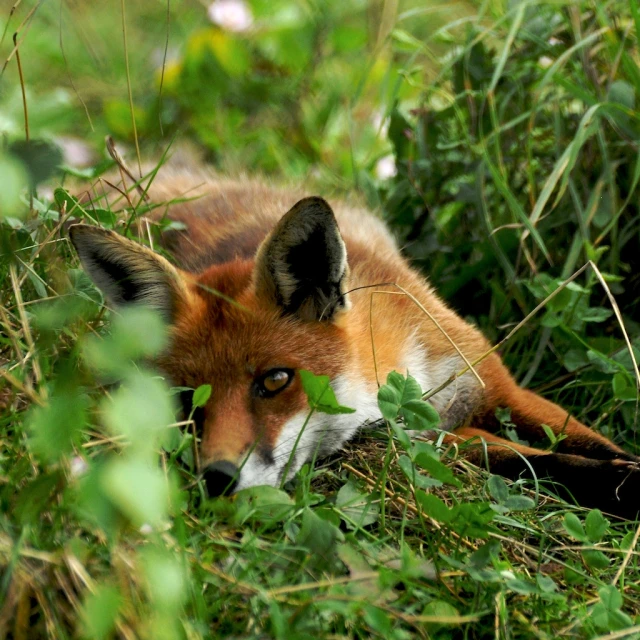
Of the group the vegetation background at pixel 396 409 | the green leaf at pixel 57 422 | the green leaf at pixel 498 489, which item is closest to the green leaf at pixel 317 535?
the vegetation background at pixel 396 409

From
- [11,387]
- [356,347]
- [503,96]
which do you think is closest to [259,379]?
[356,347]

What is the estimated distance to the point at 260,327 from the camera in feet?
10.1

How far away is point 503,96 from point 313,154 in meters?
2.31

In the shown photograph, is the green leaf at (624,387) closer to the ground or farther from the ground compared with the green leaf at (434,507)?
closer to the ground

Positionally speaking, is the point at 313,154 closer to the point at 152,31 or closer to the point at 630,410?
the point at 152,31

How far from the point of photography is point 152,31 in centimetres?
784

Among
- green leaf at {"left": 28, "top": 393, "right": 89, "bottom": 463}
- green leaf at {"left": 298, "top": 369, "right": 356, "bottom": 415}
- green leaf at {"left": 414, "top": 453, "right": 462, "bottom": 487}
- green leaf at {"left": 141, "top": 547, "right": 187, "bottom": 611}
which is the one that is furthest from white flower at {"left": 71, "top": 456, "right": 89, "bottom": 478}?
green leaf at {"left": 414, "top": 453, "right": 462, "bottom": 487}

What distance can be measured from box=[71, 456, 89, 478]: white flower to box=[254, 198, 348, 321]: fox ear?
1104mm

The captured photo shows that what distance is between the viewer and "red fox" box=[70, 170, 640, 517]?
2.81 meters

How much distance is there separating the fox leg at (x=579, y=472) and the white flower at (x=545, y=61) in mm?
2234

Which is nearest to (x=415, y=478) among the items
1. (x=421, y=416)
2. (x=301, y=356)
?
(x=421, y=416)

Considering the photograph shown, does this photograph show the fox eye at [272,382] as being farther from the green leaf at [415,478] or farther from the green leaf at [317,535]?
the green leaf at [317,535]

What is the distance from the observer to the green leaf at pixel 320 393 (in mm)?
2531

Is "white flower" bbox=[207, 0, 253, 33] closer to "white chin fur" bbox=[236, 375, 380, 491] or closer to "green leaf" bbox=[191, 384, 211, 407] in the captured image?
"white chin fur" bbox=[236, 375, 380, 491]
